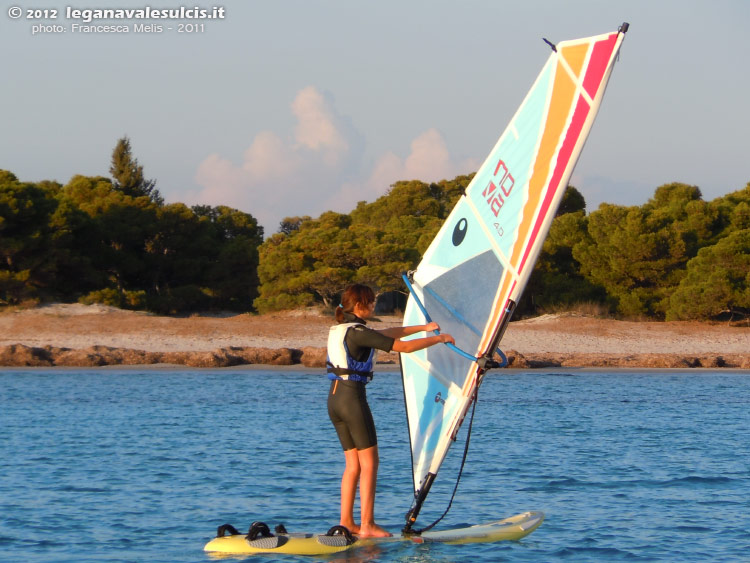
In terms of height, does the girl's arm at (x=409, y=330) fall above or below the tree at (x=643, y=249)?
below

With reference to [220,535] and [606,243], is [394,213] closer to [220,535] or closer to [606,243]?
[606,243]

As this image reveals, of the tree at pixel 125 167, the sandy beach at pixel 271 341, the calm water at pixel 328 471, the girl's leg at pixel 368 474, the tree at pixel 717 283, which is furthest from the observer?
the tree at pixel 125 167

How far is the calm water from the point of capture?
7395 mm

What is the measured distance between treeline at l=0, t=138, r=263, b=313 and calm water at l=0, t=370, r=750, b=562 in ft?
36.1

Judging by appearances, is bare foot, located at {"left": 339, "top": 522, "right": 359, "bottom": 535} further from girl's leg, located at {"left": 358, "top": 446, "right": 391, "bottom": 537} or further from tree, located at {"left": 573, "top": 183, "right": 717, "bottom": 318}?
tree, located at {"left": 573, "top": 183, "right": 717, "bottom": 318}

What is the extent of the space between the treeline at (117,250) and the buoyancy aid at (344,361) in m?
23.8

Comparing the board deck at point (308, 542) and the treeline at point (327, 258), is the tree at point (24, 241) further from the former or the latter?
the board deck at point (308, 542)

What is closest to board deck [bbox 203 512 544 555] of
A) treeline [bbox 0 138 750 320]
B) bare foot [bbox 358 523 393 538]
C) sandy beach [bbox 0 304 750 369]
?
bare foot [bbox 358 523 393 538]

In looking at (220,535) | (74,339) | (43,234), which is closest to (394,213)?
(43,234)

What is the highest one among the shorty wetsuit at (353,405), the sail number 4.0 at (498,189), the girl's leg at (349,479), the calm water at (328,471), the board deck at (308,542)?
the sail number 4.0 at (498,189)

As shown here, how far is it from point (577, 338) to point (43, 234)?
16.3m

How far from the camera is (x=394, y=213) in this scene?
40594mm

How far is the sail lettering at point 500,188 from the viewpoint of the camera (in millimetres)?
6055

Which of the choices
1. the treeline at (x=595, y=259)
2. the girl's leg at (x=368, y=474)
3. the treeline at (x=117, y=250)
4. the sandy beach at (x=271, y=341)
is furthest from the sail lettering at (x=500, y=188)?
the treeline at (x=117, y=250)
